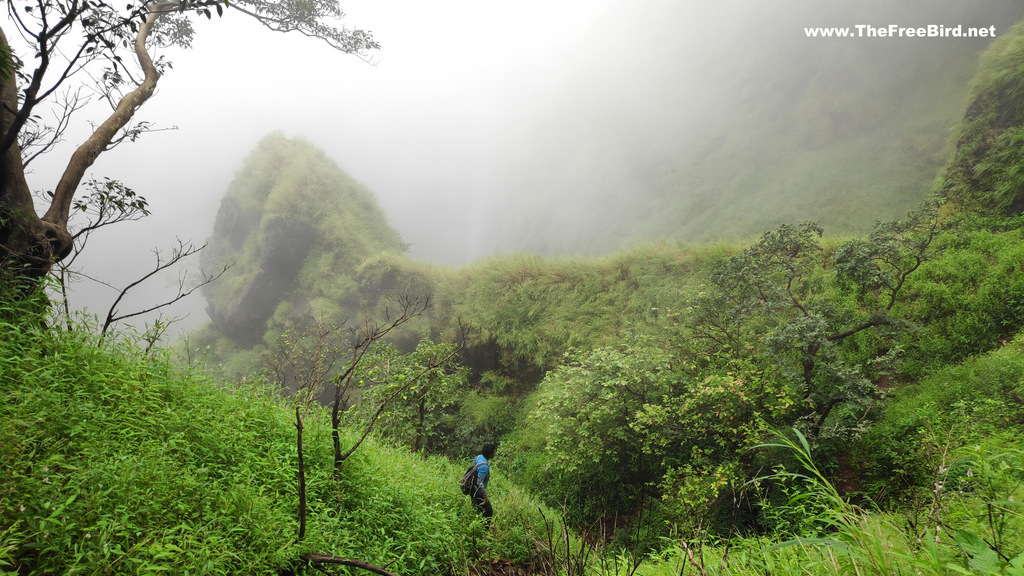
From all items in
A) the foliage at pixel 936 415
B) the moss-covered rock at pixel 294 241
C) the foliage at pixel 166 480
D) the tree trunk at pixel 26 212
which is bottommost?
the foliage at pixel 936 415

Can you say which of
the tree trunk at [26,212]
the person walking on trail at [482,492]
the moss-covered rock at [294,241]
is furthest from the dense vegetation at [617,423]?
the moss-covered rock at [294,241]

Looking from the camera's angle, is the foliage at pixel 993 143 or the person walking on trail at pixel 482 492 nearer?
the person walking on trail at pixel 482 492

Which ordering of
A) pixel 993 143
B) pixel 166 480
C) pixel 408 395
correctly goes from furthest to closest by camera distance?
pixel 993 143
pixel 408 395
pixel 166 480

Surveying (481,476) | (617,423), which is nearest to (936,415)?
(617,423)

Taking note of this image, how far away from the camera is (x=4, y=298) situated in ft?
10.9

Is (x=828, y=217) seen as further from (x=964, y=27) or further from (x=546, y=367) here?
(x=546, y=367)

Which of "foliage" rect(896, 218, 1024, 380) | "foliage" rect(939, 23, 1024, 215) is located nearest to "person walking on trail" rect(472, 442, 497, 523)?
"foliage" rect(896, 218, 1024, 380)

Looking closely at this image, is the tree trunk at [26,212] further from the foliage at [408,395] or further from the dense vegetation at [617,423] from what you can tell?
the foliage at [408,395]

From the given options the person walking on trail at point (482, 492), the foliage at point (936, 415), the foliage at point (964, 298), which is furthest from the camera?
the foliage at point (964, 298)

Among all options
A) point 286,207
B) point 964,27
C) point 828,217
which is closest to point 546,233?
point 828,217

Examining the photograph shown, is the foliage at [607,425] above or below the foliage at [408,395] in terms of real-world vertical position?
below

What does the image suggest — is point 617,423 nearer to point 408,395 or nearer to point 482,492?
point 482,492

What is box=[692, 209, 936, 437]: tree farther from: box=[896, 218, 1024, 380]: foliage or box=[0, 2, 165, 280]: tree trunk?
box=[0, 2, 165, 280]: tree trunk

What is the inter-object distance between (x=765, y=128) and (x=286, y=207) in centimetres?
2412
